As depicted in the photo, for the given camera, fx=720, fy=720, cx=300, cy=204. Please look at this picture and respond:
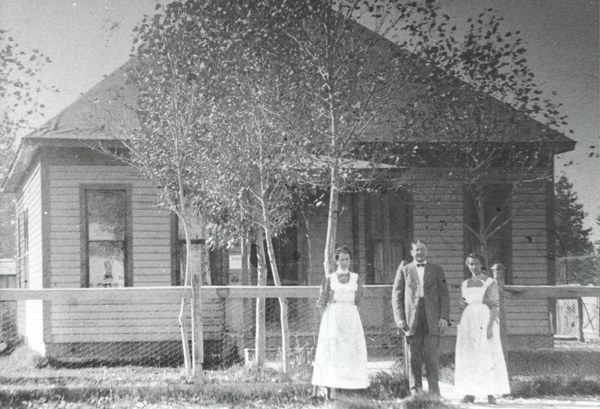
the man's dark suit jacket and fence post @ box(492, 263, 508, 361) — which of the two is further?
fence post @ box(492, 263, 508, 361)

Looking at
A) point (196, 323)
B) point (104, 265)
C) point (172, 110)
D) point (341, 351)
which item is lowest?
point (341, 351)

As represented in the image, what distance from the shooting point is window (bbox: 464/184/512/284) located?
1395cm

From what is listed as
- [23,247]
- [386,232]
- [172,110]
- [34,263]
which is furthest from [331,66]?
[23,247]

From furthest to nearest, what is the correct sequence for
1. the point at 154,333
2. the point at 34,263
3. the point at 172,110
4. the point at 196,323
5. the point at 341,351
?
the point at 34,263, the point at 154,333, the point at 172,110, the point at 196,323, the point at 341,351

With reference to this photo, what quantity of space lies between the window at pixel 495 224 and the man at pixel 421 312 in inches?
247

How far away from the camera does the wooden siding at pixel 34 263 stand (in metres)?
13.3

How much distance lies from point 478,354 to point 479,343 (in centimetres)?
12

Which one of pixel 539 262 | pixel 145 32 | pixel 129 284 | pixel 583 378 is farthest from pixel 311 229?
pixel 583 378

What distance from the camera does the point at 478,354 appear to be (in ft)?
25.9

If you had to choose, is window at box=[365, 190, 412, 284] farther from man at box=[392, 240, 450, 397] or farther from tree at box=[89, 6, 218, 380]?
man at box=[392, 240, 450, 397]

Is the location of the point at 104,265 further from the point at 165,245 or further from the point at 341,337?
the point at 341,337

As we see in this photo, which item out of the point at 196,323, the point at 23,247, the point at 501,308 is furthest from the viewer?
the point at 23,247

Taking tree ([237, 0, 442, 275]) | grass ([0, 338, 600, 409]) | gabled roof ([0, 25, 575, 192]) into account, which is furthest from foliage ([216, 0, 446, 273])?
gabled roof ([0, 25, 575, 192])

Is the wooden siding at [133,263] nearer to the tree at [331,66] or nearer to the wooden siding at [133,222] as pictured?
the wooden siding at [133,222]
